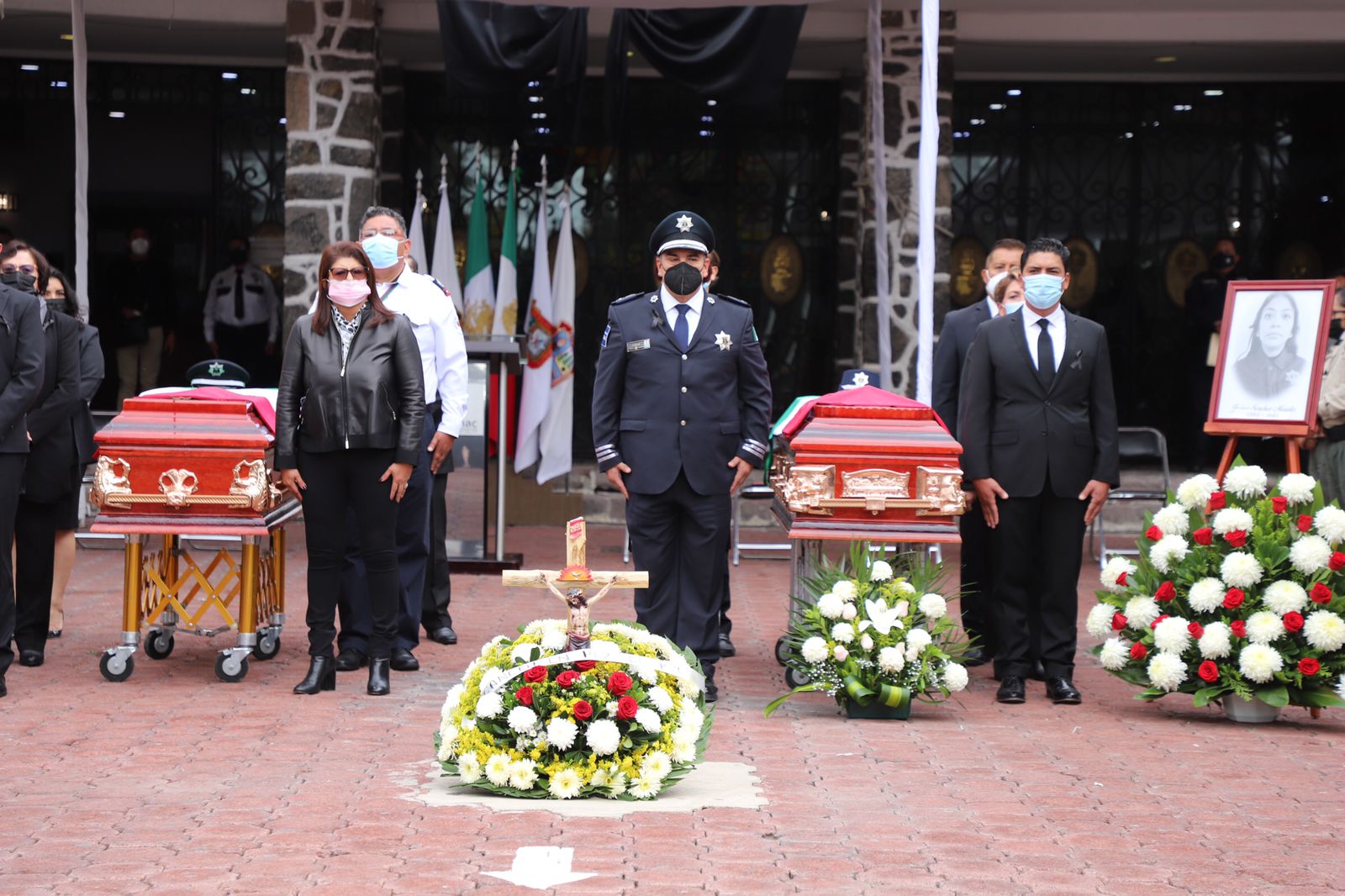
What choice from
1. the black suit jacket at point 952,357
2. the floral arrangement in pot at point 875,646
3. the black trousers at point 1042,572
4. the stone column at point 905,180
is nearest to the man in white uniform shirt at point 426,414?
the floral arrangement in pot at point 875,646

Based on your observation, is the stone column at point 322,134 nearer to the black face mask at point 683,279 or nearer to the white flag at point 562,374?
the white flag at point 562,374

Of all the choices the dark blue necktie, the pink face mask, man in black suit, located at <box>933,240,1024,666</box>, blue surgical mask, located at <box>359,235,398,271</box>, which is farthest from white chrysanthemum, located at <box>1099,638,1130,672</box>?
blue surgical mask, located at <box>359,235,398,271</box>

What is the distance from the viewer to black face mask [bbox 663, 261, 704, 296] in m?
7.28

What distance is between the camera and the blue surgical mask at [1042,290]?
24.6 feet

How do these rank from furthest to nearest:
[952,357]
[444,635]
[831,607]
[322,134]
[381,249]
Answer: [322,134], [444,635], [952,357], [381,249], [831,607]

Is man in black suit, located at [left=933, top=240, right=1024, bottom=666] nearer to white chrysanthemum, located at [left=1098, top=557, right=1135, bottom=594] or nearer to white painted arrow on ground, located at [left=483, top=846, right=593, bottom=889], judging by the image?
white chrysanthemum, located at [left=1098, top=557, right=1135, bottom=594]

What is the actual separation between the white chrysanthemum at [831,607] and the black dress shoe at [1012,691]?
967mm

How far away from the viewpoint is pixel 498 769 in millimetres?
5465

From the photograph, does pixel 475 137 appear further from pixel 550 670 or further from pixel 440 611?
pixel 550 670

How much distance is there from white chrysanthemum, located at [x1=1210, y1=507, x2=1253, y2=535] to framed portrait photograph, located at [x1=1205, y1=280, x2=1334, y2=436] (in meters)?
2.48

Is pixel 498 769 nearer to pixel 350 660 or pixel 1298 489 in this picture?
pixel 350 660

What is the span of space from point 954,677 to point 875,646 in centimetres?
33

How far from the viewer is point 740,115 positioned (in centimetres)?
1561

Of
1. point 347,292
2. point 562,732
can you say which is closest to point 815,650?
point 562,732
